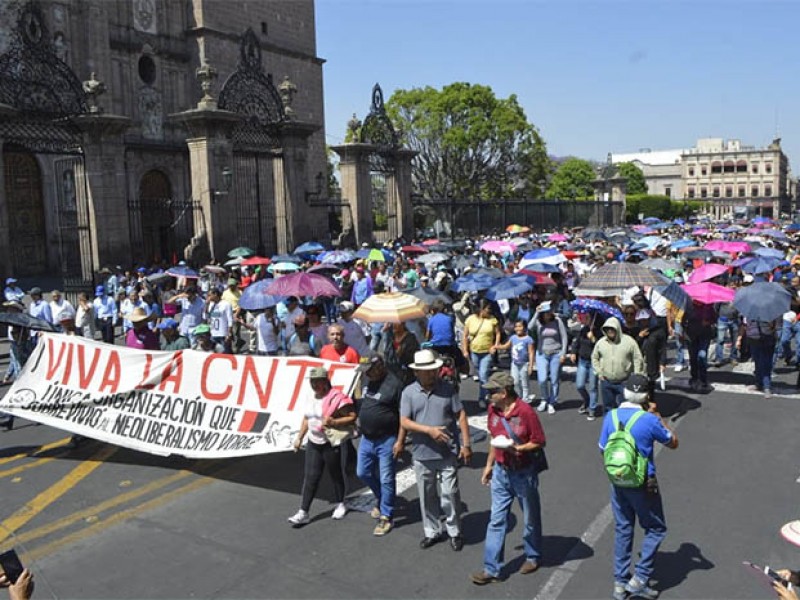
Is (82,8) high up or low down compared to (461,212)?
up

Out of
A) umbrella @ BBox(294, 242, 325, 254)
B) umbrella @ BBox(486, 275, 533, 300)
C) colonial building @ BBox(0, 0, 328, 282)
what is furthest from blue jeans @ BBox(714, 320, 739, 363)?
colonial building @ BBox(0, 0, 328, 282)

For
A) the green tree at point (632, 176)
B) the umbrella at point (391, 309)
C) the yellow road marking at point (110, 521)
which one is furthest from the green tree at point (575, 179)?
the yellow road marking at point (110, 521)

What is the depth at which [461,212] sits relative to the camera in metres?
40.5

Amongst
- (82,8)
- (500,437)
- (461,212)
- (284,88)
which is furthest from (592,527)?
(461,212)

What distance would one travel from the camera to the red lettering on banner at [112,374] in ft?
28.5

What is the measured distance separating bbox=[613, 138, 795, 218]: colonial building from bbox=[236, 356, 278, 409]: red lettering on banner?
448ft

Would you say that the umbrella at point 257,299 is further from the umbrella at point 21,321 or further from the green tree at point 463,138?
the green tree at point 463,138

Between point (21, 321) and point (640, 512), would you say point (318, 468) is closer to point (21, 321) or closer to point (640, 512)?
point (640, 512)

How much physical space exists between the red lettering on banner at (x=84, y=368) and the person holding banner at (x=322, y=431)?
3.42 m

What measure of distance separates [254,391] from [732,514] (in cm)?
475

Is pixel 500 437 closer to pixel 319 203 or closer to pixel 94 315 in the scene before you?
pixel 94 315

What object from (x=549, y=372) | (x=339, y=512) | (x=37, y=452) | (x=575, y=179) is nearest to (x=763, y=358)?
(x=549, y=372)

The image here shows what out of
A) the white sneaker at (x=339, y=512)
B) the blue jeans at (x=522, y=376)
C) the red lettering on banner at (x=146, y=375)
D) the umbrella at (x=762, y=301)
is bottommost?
the white sneaker at (x=339, y=512)

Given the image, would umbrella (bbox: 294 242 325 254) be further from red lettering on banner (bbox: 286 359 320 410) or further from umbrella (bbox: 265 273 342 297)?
red lettering on banner (bbox: 286 359 320 410)
